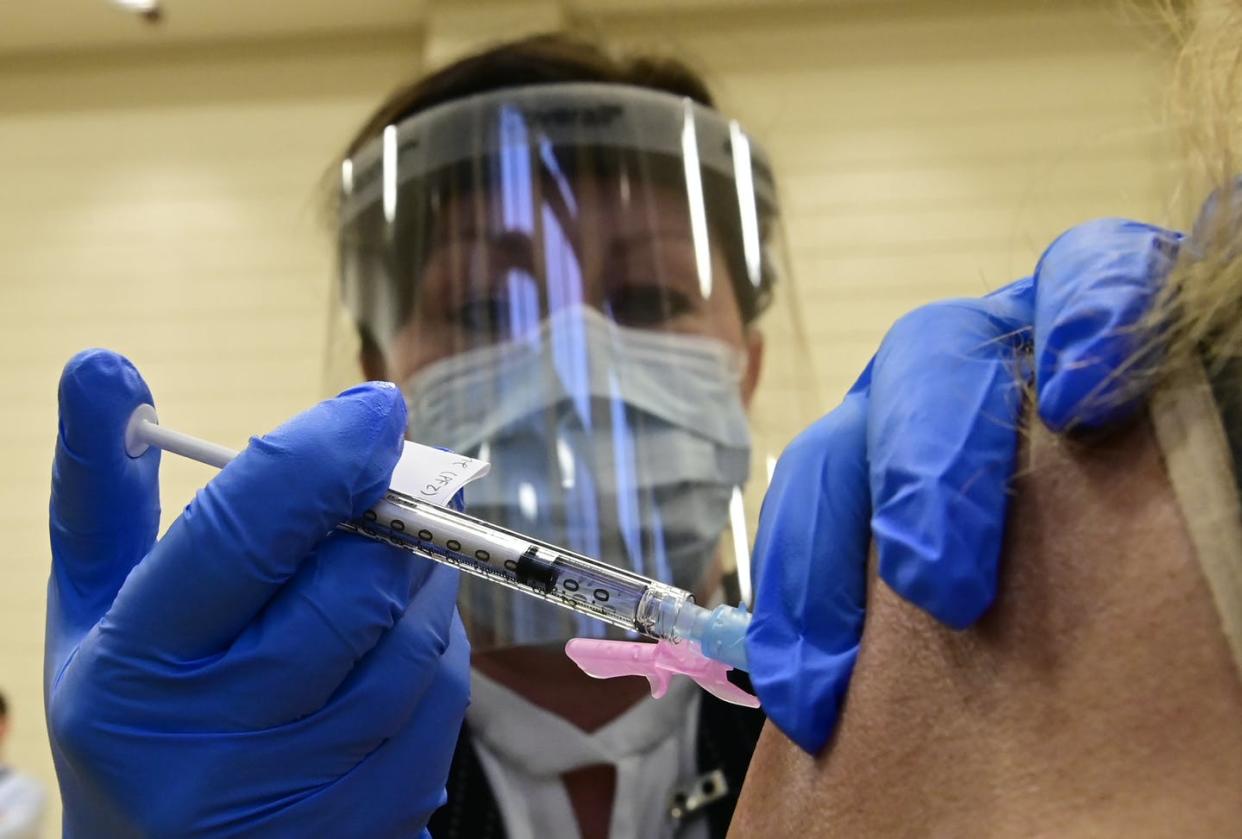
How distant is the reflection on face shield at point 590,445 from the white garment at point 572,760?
0.12 m

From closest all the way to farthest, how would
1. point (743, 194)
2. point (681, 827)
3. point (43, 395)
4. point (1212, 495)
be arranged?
point (1212, 495) → point (681, 827) → point (743, 194) → point (43, 395)

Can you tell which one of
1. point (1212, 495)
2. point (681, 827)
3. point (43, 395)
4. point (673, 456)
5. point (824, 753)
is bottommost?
point (681, 827)

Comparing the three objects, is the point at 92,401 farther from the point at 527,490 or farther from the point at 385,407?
the point at 527,490

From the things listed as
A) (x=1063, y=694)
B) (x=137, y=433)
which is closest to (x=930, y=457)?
(x=1063, y=694)

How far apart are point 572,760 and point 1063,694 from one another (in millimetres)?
1081

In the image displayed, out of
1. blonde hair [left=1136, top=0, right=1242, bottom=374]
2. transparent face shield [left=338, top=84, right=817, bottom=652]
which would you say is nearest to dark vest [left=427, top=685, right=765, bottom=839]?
transparent face shield [left=338, top=84, right=817, bottom=652]

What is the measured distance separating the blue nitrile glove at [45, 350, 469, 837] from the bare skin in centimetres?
34

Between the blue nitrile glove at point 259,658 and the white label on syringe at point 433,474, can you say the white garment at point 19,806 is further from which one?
the white label on syringe at point 433,474

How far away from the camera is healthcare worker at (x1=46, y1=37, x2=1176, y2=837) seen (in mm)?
583

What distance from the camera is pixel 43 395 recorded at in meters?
2.82

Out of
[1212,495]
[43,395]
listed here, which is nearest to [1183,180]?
[1212,495]

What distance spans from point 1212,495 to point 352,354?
59.6 inches

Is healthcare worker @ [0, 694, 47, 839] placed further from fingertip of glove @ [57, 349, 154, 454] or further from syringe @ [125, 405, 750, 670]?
syringe @ [125, 405, 750, 670]

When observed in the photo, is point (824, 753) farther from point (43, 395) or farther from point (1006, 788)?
point (43, 395)
